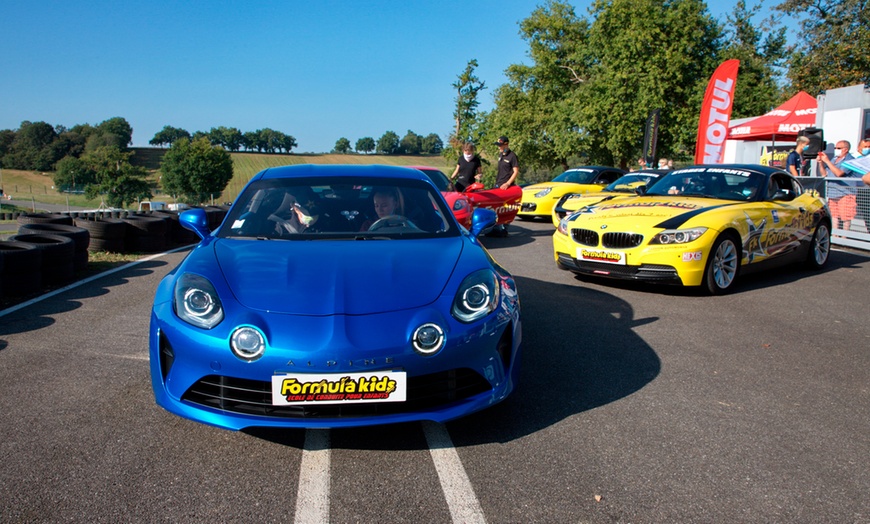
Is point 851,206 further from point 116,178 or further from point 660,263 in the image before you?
point 116,178

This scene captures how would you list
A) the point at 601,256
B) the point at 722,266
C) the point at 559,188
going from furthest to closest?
the point at 559,188, the point at 601,256, the point at 722,266

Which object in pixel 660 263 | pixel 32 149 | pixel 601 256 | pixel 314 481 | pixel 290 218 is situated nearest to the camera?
pixel 314 481

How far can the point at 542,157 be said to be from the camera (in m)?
45.0

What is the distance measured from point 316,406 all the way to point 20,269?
5.28 metres

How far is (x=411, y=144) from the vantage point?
4048 inches

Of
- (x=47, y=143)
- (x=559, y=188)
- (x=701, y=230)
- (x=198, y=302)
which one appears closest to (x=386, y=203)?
(x=198, y=302)

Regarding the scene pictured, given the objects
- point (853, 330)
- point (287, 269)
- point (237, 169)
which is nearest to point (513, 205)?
point (853, 330)

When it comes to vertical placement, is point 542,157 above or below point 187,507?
above

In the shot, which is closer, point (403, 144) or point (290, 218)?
point (290, 218)

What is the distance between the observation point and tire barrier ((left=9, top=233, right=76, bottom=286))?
706 cm

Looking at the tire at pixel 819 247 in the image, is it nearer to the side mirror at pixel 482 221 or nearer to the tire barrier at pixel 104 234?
the side mirror at pixel 482 221

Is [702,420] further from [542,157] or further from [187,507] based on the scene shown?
[542,157]

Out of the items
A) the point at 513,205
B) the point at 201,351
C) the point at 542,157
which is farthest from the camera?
the point at 542,157

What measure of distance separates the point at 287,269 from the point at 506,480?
1.45 meters
